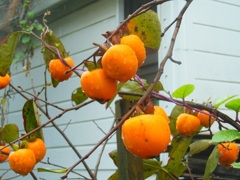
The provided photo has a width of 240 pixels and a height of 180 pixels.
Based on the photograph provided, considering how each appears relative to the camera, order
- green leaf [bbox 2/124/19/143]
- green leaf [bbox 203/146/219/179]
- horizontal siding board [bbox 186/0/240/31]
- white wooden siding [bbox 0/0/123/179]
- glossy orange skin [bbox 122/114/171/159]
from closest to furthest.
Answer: glossy orange skin [bbox 122/114/171/159] < green leaf [bbox 203/146/219/179] < green leaf [bbox 2/124/19/143] < horizontal siding board [bbox 186/0/240/31] < white wooden siding [bbox 0/0/123/179]

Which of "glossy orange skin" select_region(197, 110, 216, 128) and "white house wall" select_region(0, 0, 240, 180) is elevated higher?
"glossy orange skin" select_region(197, 110, 216, 128)

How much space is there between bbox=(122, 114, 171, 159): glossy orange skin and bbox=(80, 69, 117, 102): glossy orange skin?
0.07 meters

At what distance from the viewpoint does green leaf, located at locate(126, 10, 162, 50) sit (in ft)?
2.77

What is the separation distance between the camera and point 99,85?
0.64 meters

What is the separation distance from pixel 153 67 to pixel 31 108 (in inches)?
75.0

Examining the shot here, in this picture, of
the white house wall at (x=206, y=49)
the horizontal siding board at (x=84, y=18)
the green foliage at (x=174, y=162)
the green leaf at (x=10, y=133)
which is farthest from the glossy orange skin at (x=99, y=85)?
the horizontal siding board at (x=84, y=18)

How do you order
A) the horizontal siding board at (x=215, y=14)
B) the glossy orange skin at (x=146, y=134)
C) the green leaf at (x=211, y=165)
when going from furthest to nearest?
the horizontal siding board at (x=215, y=14)
the green leaf at (x=211, y=165)
the glossy orange skin at (x=146, y=134)

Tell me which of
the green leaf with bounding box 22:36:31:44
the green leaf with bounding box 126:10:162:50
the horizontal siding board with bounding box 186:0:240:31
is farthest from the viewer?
the green leaf with bounding box 22:36:31:44

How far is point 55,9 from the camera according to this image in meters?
3.91

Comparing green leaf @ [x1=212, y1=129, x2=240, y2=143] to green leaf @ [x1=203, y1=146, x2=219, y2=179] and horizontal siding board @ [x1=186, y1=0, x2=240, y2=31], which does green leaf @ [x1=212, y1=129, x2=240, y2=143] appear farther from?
horizontal siding board @ [x1=186, y1=0, x2=240, y2=31]

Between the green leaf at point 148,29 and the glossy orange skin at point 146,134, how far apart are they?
29cm

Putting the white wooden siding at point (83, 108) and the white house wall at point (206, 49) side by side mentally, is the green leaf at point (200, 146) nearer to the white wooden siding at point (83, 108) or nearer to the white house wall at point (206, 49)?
the white house wall at point (206, 49)

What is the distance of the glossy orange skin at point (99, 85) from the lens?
639 mm

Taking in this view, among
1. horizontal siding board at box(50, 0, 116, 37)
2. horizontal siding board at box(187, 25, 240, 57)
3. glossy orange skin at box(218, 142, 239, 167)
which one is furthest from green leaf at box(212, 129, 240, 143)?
horizontal siding board at box(50, 0, 116, 37)
